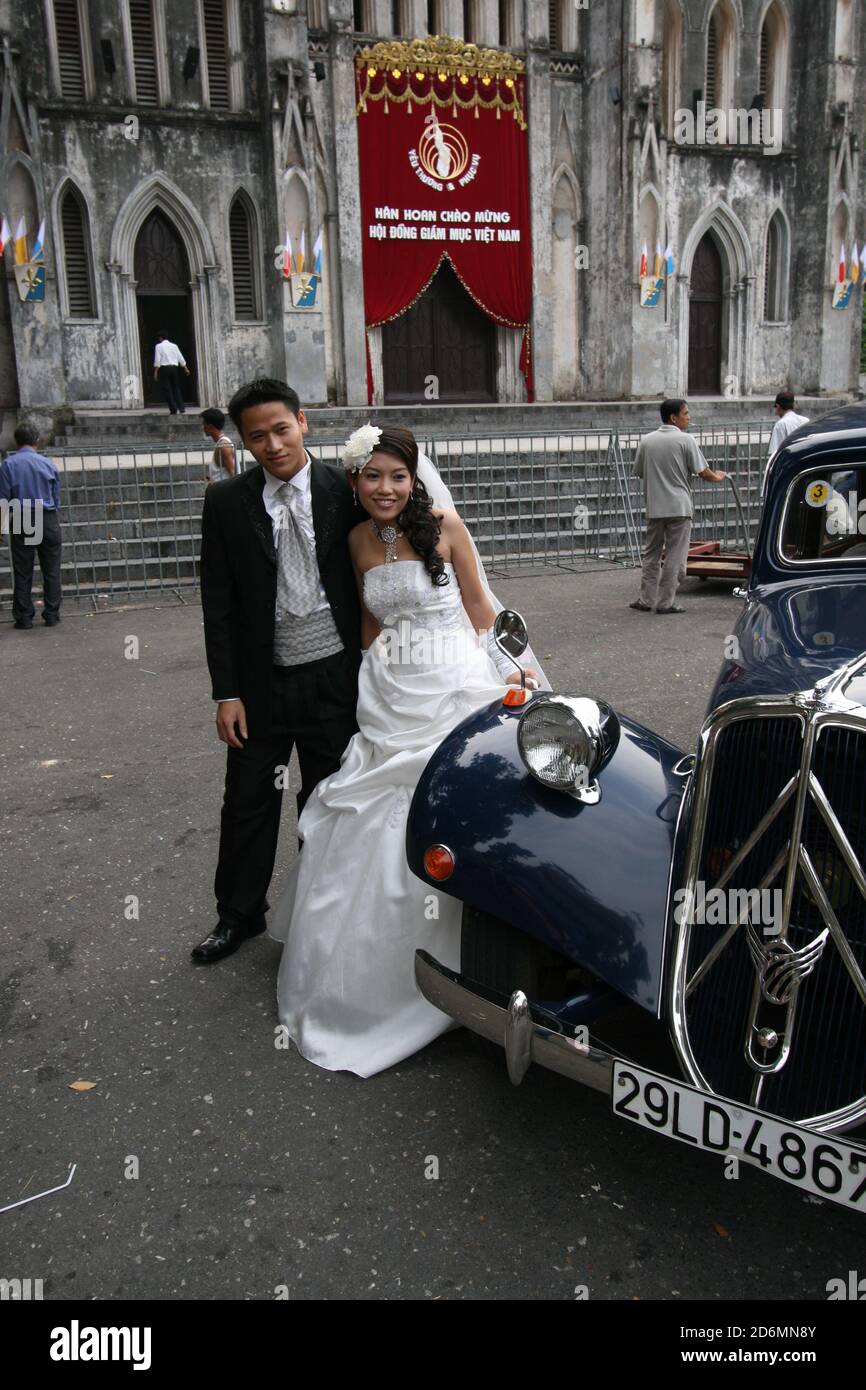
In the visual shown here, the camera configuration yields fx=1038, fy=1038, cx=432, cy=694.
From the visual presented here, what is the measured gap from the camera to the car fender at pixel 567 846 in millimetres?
2627

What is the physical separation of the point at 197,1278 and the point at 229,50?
72.6 ft

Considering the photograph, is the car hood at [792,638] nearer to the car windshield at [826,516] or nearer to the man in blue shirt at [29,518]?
the car windshield at [826,516]

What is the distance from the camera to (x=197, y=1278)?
2.46 m

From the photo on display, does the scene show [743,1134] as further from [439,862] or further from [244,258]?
[244,258]

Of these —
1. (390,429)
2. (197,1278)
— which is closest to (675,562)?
(390,429)

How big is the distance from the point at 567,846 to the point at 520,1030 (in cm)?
50

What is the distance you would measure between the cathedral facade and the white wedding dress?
55.2 ft

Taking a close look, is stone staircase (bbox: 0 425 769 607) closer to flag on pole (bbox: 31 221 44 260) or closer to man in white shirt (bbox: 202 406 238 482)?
man in white shirt (bbox: 202 406 238 482)

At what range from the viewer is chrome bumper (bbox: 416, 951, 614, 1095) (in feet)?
8.19

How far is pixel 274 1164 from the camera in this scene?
2852mm

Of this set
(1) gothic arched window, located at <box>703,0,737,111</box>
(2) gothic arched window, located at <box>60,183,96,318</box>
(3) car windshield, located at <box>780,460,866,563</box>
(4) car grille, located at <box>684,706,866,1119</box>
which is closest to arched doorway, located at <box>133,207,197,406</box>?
(2) gothic arched window, located at <box>60,183,96,318</box>

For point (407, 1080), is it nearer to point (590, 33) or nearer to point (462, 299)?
point (462, 299)

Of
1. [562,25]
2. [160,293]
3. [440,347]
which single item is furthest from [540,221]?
[160,293]

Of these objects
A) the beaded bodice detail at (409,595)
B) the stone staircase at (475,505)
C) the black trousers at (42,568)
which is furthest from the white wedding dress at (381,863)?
the stone staircase at (475,505)
